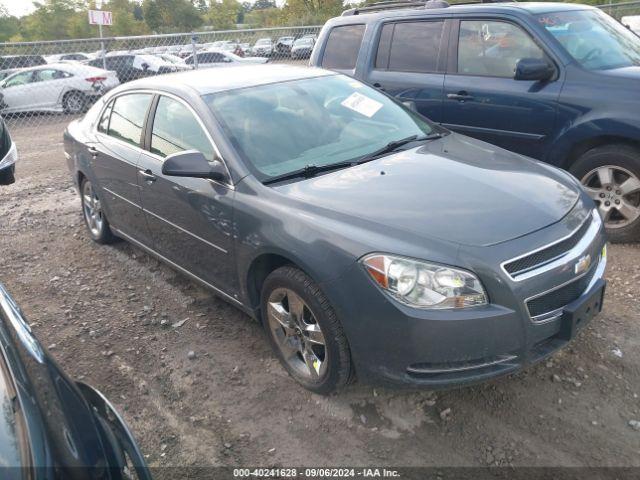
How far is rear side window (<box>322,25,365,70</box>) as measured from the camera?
618cm

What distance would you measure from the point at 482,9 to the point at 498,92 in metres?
0.82

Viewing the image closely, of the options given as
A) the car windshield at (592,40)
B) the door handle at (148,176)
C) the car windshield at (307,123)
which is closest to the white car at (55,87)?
the door handle at (148,176)

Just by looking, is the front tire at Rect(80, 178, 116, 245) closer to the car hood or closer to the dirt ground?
the dirt ground

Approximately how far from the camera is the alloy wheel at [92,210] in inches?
204

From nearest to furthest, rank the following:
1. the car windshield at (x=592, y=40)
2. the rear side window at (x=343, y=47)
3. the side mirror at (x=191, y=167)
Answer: the side mirror at (x=191, y=167)
the car windshield at (x=592, y=40)
the rear side window at (x=343, y=47)

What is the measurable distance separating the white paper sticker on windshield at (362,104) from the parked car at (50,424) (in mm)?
2573

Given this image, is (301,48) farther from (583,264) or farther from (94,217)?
(583,264)

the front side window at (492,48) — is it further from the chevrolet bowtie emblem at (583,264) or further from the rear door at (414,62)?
the chevrolet bowtie emblem at (583,264)

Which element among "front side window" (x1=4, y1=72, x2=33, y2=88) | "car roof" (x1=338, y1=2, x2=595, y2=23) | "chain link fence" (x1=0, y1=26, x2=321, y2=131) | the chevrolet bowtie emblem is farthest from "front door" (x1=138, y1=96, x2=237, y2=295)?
"front side window" (x1=4, y1=72, x2=33, y2=88)

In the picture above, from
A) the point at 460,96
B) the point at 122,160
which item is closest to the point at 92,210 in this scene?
the point at 122,160

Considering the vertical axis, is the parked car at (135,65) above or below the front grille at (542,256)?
above

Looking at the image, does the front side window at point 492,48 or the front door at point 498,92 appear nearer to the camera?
the front door at point 498,92

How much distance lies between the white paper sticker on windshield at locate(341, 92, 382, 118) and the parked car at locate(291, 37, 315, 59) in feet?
33.9

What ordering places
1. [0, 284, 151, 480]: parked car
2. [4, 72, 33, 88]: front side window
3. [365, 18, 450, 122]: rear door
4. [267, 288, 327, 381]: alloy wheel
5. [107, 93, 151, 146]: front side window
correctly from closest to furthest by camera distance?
[0, 284, 151, 480]: parked car, [267, 288, 327, 381]: alloy wheel, [107, 93, 151, 146]: front side window, [365, 18, 450, 122]: rear door, [4, 72, 33, 88]: front side window
